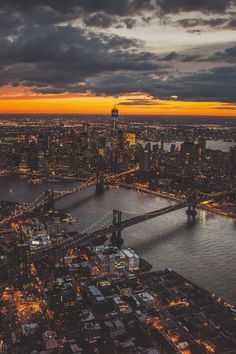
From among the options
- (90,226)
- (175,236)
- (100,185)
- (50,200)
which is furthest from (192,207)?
(100,185)

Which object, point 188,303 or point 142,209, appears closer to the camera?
point 188,303

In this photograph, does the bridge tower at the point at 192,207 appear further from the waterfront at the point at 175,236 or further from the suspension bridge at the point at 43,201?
the suspension bridge at the point at 43,201

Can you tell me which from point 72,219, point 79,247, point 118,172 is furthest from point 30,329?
point 118,172

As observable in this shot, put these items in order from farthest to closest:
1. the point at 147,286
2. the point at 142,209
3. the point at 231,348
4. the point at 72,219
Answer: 1. the point at 142,209
2. the point at 72,219
3. the point at 147,286
4. the point at 231,348

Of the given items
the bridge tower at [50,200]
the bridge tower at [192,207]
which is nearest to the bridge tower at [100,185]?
the bridge tower at [50,200]

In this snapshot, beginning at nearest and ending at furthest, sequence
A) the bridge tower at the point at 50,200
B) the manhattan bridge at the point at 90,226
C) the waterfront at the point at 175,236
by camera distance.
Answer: the manhattan bridge at the point at 90,226 < the waterfront at the point at 175,236 < the bridge tower at the point at 50,200

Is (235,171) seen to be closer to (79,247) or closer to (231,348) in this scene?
(79,247)
